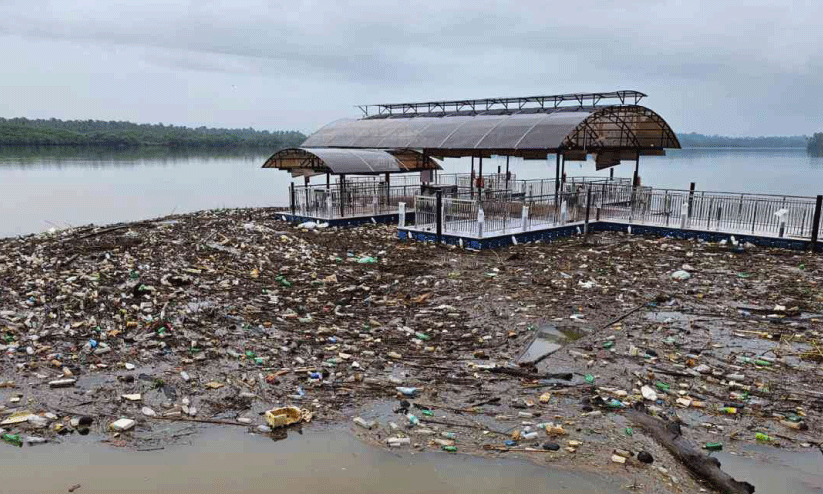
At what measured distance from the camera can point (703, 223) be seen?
1811 cm

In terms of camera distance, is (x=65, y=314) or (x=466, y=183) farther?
(x=466, y=183)

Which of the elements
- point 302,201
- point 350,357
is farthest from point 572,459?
point 302,201

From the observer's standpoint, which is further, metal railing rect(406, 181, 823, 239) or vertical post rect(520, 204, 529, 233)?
vertical post rect(520, 204, 529, 233)

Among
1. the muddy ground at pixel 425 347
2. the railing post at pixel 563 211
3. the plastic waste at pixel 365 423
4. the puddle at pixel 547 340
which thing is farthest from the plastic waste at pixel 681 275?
the plastic waste at pixel 365 423

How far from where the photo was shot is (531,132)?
21.7 meters

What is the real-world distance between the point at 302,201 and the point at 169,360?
14.0 m

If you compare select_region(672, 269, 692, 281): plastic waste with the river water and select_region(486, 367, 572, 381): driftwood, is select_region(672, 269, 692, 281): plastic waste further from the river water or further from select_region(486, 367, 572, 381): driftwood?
the river water

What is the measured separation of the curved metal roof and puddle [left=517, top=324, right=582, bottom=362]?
11.7 metres

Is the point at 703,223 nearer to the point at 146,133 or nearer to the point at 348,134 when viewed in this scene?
the point at 348,134

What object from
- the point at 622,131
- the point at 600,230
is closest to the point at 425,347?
the point at 600,230

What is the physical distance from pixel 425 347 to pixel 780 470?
4778mm

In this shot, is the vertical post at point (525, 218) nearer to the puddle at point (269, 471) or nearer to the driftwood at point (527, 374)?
the driftwood at point (527, 374)

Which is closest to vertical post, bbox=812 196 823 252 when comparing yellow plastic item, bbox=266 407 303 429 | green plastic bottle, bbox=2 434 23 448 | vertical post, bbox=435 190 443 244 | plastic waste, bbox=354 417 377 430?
vertical post, bbox=435 190 443 244

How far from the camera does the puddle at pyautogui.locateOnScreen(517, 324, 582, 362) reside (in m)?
8.67
